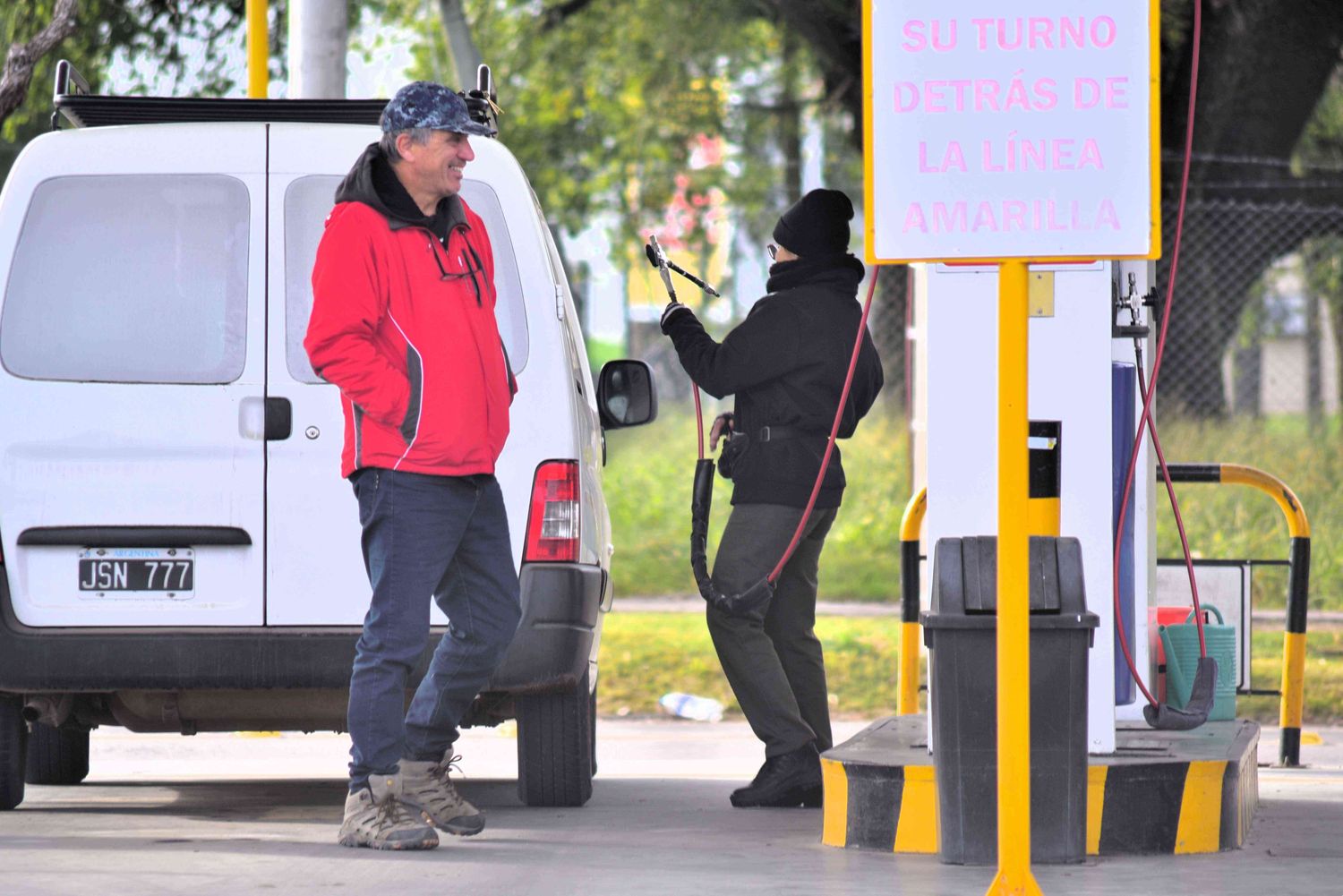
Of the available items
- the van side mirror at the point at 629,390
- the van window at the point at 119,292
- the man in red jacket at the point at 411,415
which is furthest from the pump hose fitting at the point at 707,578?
the van window at the point at 119,292

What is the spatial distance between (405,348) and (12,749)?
1932mm

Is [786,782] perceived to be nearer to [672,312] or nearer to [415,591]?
[672,312]

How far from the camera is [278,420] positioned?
603 cm

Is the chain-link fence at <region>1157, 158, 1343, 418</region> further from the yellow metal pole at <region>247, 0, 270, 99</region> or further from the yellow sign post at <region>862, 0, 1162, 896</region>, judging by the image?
the yellow sign post at <region>862, 0, 1162, 896</region>

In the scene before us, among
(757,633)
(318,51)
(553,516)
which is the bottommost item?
(757,633)

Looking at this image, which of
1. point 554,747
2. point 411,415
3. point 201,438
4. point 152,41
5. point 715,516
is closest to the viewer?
point 411,415

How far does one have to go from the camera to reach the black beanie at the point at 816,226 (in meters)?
6.91

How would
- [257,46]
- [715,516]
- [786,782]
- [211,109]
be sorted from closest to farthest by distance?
1. [211,109]
2. [786,782]
3. [257,46]
4. [715,516]

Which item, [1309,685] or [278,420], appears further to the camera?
[1309,685]

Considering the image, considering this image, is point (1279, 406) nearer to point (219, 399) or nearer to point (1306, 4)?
point (1306, 4)

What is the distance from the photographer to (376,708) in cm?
551

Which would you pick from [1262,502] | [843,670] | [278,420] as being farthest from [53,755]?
[1262,502]

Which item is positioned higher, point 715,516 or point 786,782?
point 715,516

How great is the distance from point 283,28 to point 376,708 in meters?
9.61
